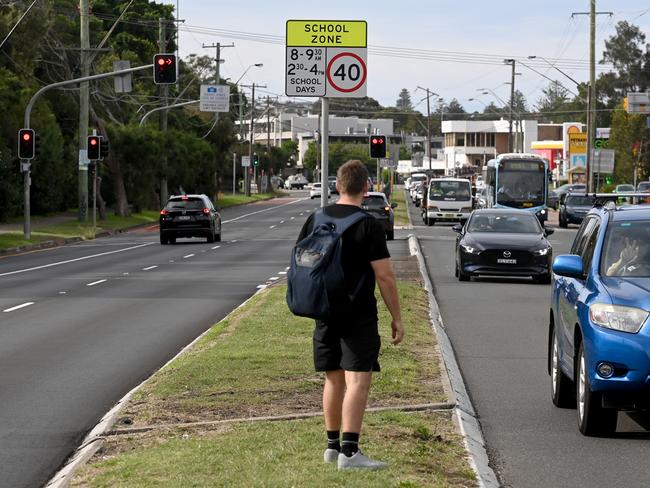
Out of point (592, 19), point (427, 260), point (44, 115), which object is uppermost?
point (592, 19)

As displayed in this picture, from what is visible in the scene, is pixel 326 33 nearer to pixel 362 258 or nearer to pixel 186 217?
pixel 362 258

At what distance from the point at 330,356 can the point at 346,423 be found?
0.40 meters

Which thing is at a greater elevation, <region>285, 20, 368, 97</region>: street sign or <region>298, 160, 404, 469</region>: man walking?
<region>285, 20, 368, 97</region>: street sign

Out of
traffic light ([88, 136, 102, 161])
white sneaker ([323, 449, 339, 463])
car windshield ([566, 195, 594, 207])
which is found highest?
traffic light ([88, 136, 102, 161])

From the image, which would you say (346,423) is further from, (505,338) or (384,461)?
(505,338)

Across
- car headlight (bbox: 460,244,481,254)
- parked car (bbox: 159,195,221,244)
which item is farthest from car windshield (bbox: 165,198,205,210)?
car headlight (bbox: 460,244,481,254)

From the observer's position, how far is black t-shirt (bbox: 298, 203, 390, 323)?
7848 mm

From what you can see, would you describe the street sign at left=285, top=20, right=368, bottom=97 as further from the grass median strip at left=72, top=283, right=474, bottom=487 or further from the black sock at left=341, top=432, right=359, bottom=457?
the black sock at left=341, top=432, right=359, bottom=457

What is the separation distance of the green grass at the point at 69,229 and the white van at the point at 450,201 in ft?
44.9

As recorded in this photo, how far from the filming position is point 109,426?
9695 mm

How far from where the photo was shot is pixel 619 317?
929 cm

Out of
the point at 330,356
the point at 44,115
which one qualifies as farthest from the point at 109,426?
the point at 44,115

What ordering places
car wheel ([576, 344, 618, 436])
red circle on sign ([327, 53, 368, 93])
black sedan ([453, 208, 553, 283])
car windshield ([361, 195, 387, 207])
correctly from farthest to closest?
car windshield ([361, 195, 387, 207]) < black sedan ([453, 208, 553, 283]) < red circle on sign ([327, 53, 368, 93]) < car wheel ([576, 344, 618, 436])

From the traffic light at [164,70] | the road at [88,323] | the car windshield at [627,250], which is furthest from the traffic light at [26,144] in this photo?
the car windshield at [627,250]
